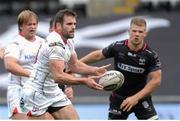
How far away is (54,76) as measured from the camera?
9.23 m

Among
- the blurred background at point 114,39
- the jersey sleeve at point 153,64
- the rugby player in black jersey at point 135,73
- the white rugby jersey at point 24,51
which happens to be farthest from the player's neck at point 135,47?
the blurred background at point 114,39

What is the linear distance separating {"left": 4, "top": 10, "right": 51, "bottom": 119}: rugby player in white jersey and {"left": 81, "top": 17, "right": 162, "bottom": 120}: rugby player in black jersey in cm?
103

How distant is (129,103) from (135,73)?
409 millimetres

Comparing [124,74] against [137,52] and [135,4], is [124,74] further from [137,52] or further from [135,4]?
[135,4]

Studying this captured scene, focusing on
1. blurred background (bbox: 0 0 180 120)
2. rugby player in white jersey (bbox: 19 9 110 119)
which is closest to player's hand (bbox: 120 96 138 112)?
rugby player in white jersey (bbox: 19 9 110 119)

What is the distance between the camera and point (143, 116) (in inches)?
419

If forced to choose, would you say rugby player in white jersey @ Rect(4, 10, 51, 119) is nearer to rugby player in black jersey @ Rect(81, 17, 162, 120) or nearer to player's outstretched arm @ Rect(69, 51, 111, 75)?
player's outstretched arm @ Rect(69, 51, 111, 75)

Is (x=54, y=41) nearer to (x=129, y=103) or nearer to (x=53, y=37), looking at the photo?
(x=53, y=37)

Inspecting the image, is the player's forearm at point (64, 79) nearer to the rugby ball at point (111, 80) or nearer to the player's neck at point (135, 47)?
the rugby ball at point (111, 80)

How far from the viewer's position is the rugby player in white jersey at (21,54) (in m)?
10.1

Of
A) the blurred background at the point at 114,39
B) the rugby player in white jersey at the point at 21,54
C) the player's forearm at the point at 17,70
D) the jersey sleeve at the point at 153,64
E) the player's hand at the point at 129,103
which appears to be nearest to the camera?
the player's forearm at the point at 17,70

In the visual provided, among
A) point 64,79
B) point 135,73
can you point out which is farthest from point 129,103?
point 64,79

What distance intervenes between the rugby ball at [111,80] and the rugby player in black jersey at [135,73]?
62 cm

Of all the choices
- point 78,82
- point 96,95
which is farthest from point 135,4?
point 78,82
